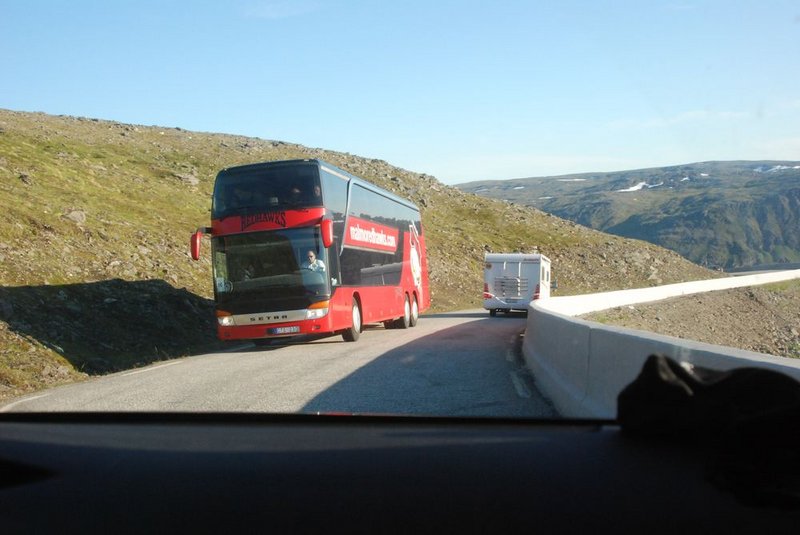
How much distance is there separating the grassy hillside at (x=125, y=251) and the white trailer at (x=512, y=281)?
1095 cm

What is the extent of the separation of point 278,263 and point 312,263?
0.79 meters

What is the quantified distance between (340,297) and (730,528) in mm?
17773

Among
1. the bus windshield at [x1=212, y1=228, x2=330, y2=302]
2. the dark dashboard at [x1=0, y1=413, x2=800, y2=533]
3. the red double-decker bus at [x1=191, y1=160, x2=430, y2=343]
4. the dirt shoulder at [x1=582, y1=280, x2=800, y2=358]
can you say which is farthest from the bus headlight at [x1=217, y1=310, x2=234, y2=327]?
the dark dashboard at [x1=0, y1=413, x2=800, y2=533]

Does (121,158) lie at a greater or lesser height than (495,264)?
greater

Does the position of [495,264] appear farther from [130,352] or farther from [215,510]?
[215,510]

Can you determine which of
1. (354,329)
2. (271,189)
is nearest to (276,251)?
(271,189)

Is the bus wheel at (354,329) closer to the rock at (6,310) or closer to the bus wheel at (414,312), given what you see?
the bus wheel at (414,312)

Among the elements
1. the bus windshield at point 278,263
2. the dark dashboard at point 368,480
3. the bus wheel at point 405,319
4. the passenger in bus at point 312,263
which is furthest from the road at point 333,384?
the bus wheel at point 405,319

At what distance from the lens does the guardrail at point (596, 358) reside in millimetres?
4014

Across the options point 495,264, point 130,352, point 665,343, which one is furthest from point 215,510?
point 495,264

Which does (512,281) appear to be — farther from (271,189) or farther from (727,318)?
(271,189)

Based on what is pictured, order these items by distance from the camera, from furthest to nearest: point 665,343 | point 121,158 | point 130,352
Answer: point 121,158 → point 130,352 → point 665,343

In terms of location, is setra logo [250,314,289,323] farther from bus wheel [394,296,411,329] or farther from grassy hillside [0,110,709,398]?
bus wheel [394,296,411,329]

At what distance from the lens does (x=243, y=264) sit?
1867cm
